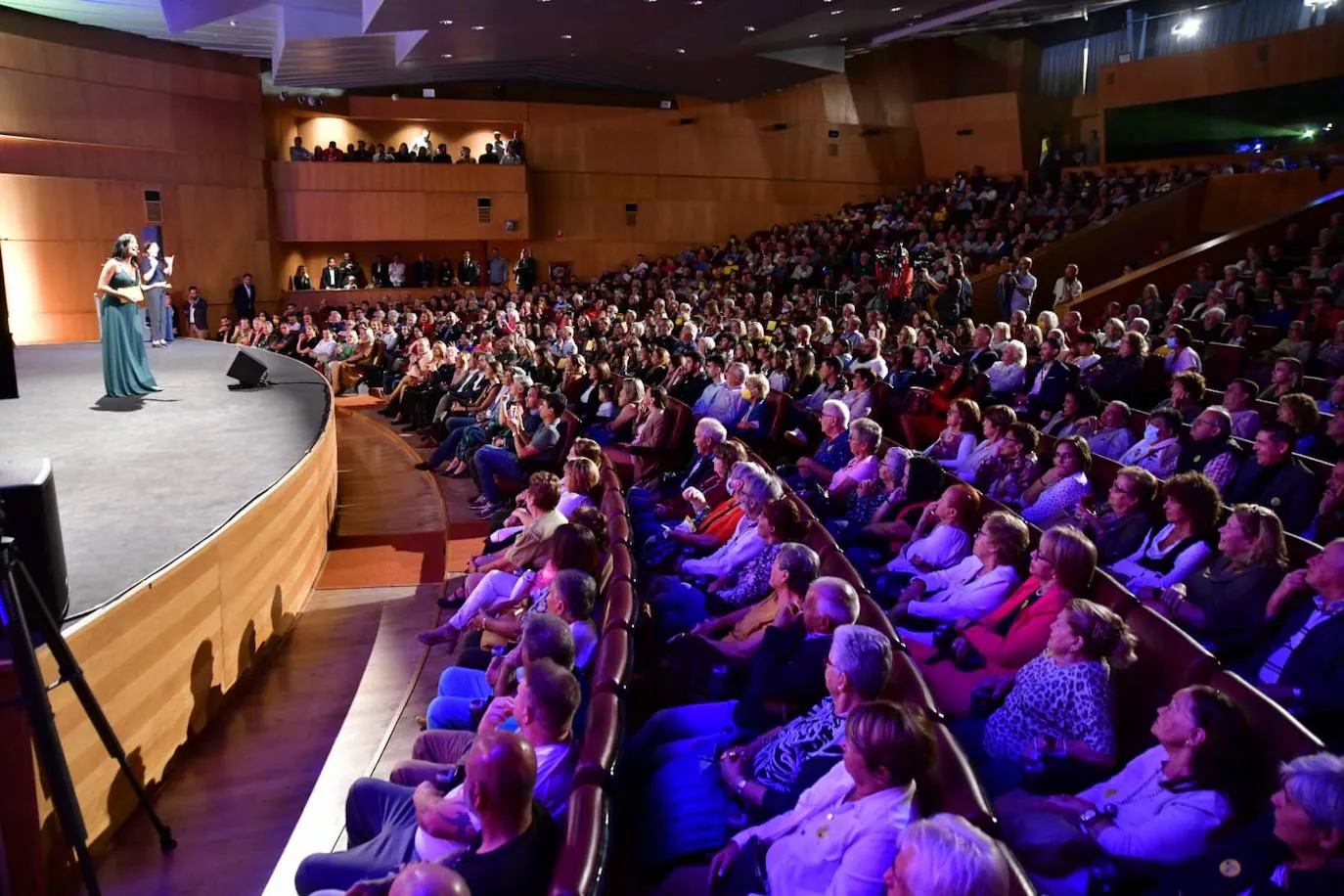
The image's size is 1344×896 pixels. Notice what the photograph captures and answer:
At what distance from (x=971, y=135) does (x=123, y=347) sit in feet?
47.3

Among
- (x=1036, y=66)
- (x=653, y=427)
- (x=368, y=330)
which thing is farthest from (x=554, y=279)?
(x=653, y=427)

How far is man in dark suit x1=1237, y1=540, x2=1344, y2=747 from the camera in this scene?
233 centimetres

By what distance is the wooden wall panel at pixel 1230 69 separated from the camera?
13.1 meters

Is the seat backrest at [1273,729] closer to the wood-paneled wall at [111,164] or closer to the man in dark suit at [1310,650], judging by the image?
the man in dark suit at [1310,650]

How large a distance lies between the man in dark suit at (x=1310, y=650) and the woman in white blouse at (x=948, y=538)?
0.99m

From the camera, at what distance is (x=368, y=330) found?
39.7 ft

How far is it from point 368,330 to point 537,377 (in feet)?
15.9

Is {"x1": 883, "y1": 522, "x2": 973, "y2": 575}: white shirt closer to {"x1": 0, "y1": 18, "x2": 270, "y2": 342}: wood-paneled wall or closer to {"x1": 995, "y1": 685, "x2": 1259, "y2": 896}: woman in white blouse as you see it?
{"x1": 995, "y1": 685, "x2": 1259, "y2": 896}: woman in white blouse

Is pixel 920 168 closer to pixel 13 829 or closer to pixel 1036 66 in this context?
pixel 1036 66

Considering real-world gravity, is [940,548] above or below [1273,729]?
A: below

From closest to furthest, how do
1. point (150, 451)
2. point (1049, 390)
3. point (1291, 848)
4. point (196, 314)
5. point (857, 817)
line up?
1. point (1291, 848)
2. point (857, 817)
3. point (150, 451)
4. point (1049, 390)
5. point (196, 314)

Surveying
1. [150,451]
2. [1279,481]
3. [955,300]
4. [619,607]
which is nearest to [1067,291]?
[955,300]

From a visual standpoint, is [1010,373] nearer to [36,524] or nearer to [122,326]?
[36,524]

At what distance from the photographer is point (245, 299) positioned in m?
14.0
